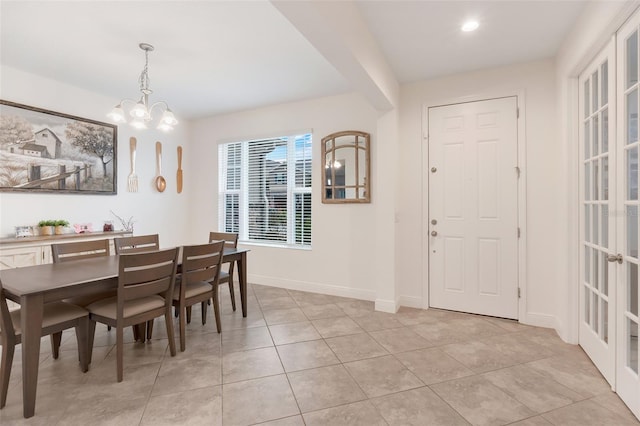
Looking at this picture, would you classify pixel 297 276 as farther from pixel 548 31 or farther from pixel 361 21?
pixel 548 31

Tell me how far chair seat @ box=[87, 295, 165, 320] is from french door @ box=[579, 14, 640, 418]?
3154 mm

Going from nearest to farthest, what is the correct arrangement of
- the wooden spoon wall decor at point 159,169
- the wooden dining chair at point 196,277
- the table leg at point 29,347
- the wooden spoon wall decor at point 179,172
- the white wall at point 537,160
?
the table leg at point 29,347 < the wooden dining chair at point 196,277 < the white wall at point 537,160 < the wooden spoon wall decor at point 159,169 < the wooden spoon wall decor at point 179,172

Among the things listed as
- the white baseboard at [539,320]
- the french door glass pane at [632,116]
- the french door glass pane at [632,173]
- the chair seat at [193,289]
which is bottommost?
the white baseboard at [539,320]

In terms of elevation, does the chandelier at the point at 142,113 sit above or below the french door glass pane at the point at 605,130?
above

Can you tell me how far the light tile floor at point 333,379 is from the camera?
1750 millimetres

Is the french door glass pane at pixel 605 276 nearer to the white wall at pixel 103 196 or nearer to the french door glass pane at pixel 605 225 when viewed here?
the french door glass pane at pixel 605 225

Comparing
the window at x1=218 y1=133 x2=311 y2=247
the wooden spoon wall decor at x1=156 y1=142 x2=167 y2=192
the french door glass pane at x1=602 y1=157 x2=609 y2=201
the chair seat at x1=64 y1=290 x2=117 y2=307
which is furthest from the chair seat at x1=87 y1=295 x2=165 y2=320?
the french door glass pane at x1=602 y1=157 x2=609 y2=201

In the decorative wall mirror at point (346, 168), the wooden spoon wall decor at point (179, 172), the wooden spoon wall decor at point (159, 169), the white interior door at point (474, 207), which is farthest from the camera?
the wooden spoon wall decor at point (179, 172)

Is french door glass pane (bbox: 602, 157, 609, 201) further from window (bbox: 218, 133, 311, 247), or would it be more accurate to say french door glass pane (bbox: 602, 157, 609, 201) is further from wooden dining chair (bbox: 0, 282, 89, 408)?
wooden dining chair (bbox: 0, 282, 89, 408)

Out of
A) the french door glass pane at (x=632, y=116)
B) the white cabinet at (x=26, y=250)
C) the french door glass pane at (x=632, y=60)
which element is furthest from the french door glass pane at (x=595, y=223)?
the white cabinet at (x=26, y=250)

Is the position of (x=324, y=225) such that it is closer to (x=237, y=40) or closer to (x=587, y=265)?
(x=237, y=40)

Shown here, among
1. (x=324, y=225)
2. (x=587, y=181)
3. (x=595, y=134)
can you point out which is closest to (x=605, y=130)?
(x=595, y=134)

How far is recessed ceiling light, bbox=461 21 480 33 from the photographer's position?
7.91 feet

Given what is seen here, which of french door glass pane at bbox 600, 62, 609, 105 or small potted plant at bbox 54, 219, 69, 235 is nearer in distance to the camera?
french door glass pane at bbox 600, 62, 609, 105
